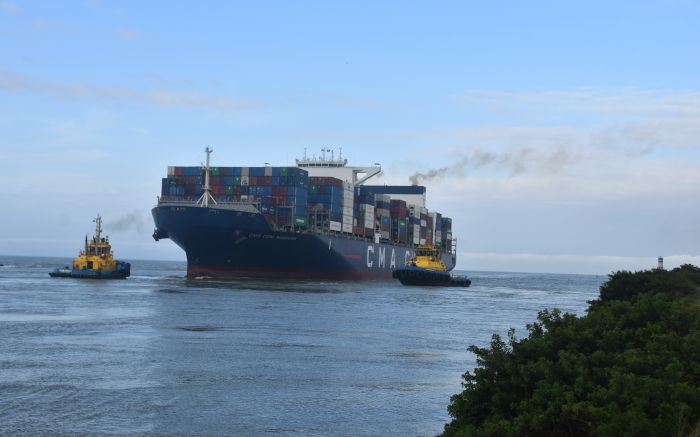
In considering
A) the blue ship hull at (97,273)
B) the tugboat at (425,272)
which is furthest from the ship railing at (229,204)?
the tugboat at (425,272)

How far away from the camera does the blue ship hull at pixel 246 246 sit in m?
73.8

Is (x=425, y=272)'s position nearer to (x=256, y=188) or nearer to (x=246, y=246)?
(x=256, y=188)

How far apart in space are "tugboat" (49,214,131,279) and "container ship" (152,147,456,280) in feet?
15.7

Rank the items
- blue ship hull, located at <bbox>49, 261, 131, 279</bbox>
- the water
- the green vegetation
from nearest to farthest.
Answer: the green vegetation, the water, blue ship hull, located at <bbox>49, 261, 131, 279</bbox>

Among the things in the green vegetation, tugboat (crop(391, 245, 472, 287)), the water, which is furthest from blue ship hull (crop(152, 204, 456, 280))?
the green vegetation

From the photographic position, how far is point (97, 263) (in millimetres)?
78500

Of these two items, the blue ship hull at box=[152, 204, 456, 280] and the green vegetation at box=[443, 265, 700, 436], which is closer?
the green vegetation at box=[443, 265, 700, 436]

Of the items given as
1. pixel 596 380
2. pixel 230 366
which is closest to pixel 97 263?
pixel 230 366

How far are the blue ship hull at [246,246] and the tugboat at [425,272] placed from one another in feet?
22.3

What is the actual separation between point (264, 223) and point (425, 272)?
18.1 m

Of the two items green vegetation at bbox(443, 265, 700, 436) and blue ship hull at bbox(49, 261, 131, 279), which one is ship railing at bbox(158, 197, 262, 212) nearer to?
blue ship hull at bbox(49, 261, 131, 279)

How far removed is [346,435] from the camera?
1711 centimetres

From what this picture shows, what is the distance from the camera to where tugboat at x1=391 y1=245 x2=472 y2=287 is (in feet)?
277

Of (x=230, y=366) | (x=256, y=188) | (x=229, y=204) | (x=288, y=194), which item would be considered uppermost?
(x=256, y=188)
